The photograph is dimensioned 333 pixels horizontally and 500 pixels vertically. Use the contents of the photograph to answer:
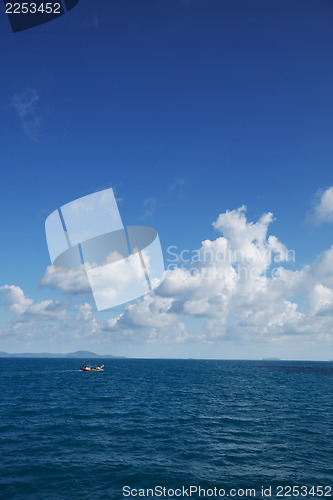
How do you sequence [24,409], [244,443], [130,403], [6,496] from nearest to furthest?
[6,496], [244,443], [24,409], [130,403]

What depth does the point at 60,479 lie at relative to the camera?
2341cm

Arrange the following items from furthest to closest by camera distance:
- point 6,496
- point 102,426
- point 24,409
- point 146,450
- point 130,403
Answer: point 130,403
point 24,409
point 102,426
point 146,450
point 6,496

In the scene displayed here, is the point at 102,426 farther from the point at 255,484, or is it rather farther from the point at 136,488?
the point at 255,484

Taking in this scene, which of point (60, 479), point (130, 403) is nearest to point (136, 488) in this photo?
point (60, 479)

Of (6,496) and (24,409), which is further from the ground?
(6,496)

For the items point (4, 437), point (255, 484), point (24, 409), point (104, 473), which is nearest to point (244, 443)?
point (255, 484)

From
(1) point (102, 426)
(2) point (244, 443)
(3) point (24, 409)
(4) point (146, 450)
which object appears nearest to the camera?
(4) point (146, 450)

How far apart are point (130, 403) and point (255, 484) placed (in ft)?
118

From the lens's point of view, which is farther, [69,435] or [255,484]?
[69,435]

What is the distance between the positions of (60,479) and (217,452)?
596 inches

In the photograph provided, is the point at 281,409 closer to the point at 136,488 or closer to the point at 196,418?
the point at 196,418

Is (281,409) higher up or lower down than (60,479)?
lower down

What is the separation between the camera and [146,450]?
29.6m

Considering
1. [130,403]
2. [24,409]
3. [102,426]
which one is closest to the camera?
[102,426]
